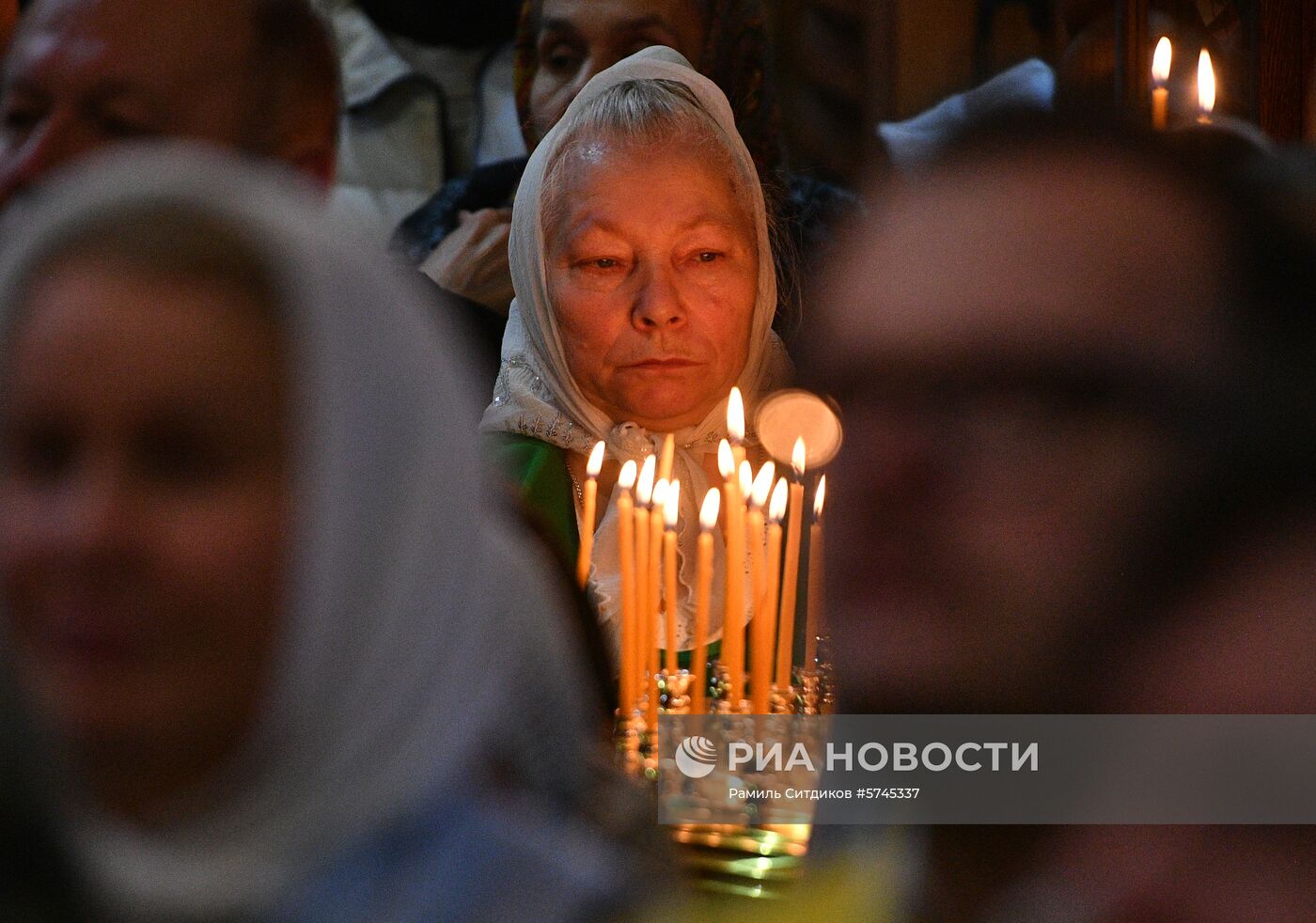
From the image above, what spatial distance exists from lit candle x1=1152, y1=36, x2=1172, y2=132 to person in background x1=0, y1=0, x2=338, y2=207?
0.78m

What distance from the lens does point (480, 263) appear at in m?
1.61

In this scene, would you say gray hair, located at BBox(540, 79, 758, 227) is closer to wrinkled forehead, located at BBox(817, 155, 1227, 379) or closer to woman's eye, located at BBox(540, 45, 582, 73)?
woman's eye, located at BBox(540, 45, 582, 73)

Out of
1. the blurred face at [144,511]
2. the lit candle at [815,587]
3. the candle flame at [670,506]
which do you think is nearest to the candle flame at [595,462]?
the candle flame at [670,506]

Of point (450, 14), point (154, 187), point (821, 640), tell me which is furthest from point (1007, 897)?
point (450, 14)

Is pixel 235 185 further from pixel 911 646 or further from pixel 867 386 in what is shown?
pixel 911 646

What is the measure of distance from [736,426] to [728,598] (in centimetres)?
22

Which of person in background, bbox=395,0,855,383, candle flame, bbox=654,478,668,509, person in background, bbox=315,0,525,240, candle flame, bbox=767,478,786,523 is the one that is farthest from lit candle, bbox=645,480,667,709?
person in background, bbox=315,0,525,240

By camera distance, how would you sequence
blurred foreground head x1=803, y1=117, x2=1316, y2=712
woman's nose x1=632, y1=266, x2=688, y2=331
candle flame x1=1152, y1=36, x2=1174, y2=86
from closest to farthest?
blurred foreground head x1=803, y1=117, x2=1316, y2=712
candle flame x1=1152, y1=36, x2=1174, y2=86
woman's nose x1=632, y1=266, x2=688, y2=331

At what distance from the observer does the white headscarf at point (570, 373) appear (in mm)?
1468

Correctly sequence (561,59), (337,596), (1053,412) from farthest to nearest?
(561,59) < (1053,412) < (337,596)

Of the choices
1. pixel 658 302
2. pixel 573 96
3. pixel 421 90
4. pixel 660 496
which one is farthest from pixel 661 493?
pixel 421 90

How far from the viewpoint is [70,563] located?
0.77 meters

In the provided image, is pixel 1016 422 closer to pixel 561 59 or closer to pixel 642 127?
pixel 642 127

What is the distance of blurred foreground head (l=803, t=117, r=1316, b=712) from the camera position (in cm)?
96
